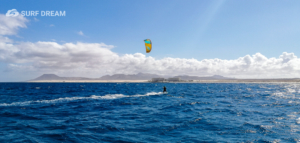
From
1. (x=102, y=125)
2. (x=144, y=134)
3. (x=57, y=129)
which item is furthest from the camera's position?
(x=102, y=125)

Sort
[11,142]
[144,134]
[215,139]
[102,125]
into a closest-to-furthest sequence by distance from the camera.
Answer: [11,142] → [215,139] → [144,134] → [102,125]

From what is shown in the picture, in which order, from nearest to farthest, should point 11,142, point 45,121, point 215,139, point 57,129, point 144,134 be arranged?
point 11,142 → point 215,139 → point 144,134 → point 57,129 → point 45,121

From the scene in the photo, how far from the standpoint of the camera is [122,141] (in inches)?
450

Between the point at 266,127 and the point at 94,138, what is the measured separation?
14189 millimetres

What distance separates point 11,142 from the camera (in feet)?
36.1

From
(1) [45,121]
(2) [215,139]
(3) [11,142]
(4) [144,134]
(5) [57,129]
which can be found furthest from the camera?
(1) [45,121]

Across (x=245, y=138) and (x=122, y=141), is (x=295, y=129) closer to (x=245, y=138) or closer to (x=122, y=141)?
(x=245, y=138)

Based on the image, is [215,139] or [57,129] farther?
[57,129]

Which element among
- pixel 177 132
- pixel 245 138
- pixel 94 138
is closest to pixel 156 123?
pixel 177 132

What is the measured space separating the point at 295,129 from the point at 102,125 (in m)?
16.2

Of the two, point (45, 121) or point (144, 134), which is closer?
point (144, 134)

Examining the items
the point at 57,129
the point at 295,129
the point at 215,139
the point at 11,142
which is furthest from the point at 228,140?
the point at 11,142

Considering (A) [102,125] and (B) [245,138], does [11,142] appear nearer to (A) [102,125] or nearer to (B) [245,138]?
(A) [102,125]

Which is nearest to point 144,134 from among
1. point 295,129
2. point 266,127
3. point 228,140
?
point 228,140
